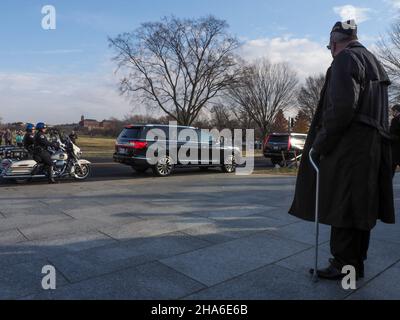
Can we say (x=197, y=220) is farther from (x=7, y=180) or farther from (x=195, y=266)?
(x=7, y=180)

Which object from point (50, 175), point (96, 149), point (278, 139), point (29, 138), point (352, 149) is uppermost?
point (278, 139)

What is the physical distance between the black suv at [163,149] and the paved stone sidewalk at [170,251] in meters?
5.14

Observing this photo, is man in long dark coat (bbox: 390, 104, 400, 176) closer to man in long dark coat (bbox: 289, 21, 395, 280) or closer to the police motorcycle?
man in long dark coat (bbox: 289, 21, 395, 280)

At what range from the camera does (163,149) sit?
1311 centimetres

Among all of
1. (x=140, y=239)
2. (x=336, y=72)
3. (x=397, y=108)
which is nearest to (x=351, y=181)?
(x=336, y=72)

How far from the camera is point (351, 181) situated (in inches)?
122

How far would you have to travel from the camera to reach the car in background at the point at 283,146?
19656 millimetres

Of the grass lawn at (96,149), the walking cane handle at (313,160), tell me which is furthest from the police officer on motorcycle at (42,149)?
the grass lawn at (96,149)

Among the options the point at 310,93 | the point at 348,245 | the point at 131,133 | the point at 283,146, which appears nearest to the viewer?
the point at 348,245

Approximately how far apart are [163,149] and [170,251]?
9.02 meters

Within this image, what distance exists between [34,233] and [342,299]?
12.5ft

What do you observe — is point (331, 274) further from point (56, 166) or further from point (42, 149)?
point (56, 166)

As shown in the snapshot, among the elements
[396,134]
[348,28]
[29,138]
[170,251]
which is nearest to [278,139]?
[29,138]

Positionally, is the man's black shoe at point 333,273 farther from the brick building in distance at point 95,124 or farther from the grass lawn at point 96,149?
→ the brick building in distance at point 95,124
